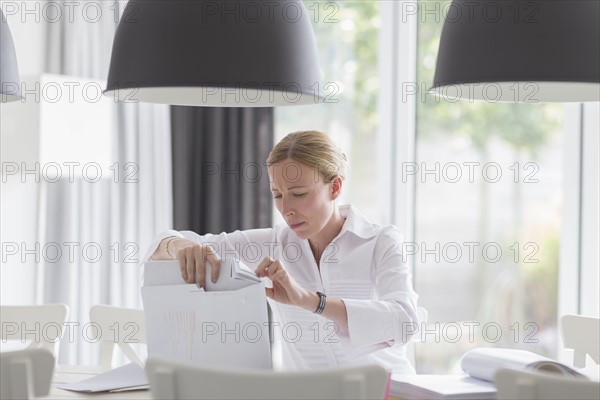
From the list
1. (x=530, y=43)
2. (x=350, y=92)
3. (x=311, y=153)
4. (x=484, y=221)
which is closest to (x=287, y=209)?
(x=311, y=153)

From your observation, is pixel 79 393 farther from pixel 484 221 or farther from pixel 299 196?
pixel 484 221

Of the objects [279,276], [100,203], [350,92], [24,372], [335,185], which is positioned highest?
[350,92]

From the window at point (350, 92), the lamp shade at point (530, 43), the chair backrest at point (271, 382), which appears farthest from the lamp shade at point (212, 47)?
the window at point (350, 92)

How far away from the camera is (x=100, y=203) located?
4434 millimetres

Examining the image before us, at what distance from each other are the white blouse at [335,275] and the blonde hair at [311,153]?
19 centimetres

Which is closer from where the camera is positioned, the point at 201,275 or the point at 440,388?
the point at 440,388

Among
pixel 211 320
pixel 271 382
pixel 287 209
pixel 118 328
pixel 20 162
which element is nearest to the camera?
pixel 271 382

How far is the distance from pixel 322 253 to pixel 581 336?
85cm

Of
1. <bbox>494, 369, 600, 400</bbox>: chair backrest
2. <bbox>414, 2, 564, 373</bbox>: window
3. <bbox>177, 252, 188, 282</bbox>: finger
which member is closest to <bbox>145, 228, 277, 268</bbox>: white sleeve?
<bbox>177, 252, 188, 282</bbox>: finger

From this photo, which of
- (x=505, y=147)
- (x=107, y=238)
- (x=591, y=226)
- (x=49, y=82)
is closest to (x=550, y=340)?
(x=591, y=226)

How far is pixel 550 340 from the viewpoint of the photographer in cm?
413

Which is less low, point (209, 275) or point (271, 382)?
point (209, 275)

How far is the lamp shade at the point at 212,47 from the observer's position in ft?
5.89

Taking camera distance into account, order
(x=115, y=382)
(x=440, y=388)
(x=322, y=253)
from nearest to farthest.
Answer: (x=440, y=388) < (x=115, y=382) < (x=322, y=253)
